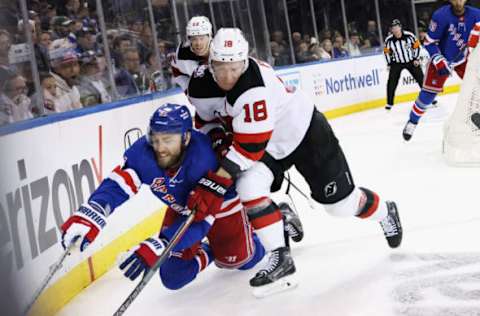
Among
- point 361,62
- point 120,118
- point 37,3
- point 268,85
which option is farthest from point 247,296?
point 361,62

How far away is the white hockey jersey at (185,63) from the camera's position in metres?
2.95

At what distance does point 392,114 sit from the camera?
8656mm

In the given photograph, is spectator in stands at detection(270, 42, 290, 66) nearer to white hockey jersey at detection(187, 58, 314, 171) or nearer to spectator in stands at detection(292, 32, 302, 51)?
spectator in stands at detection(292, 32, 302, 51)

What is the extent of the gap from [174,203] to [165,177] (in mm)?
142

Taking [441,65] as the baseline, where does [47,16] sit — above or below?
above

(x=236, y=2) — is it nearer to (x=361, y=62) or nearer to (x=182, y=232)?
(x=361, y=62)

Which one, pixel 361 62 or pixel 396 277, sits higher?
pixel 361 62

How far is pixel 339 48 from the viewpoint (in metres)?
9.95

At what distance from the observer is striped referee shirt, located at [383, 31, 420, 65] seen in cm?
865

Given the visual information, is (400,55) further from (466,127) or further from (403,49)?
(466,127)

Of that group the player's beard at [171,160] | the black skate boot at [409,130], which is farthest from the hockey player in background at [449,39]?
the player's beard at [171,160]

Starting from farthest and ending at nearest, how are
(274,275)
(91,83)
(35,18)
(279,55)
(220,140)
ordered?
(279,55)
(91,83)
(35,18)
(220,140)
(274,275)

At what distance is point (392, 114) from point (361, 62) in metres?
1.33

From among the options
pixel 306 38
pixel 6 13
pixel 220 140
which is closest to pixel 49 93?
pixel 220 140
